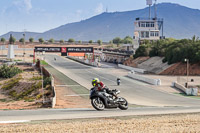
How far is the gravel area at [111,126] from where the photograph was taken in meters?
13.0

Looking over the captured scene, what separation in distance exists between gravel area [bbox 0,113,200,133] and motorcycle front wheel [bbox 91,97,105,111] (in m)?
2.93

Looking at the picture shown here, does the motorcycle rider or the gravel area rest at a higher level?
the motorcycle rider

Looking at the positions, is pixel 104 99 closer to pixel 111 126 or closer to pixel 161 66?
pixel 111 126

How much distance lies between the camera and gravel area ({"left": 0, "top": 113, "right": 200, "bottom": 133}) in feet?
42.7

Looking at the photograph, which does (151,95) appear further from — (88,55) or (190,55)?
(88,55)

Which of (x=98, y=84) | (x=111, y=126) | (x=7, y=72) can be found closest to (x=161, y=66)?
(x=7, y=72)

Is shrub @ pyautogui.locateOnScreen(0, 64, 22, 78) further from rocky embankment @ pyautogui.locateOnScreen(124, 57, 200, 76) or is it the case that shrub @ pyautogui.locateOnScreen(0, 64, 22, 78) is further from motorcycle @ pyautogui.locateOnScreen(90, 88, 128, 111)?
motorcycle @ pyautogui.locateOnScreen(90, 88, 128, 111)

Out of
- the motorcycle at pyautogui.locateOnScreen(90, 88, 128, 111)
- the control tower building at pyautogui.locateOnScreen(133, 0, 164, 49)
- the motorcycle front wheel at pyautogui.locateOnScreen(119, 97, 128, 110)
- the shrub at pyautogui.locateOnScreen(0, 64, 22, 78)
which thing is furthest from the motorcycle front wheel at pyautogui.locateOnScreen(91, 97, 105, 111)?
the control tower building at pyautogui.locateOnScreen(133, 0, 164, 49)

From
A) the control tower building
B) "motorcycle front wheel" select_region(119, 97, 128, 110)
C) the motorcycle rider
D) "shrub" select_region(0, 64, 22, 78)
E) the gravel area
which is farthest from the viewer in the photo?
the control tower building

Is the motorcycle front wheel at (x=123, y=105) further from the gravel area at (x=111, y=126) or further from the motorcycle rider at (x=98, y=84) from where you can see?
the gravel area at (x=111, y=126)

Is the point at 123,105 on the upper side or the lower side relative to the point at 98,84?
lower

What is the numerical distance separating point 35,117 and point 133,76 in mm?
46641

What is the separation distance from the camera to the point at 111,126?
45.6 feet

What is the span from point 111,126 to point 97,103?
16.8ft
